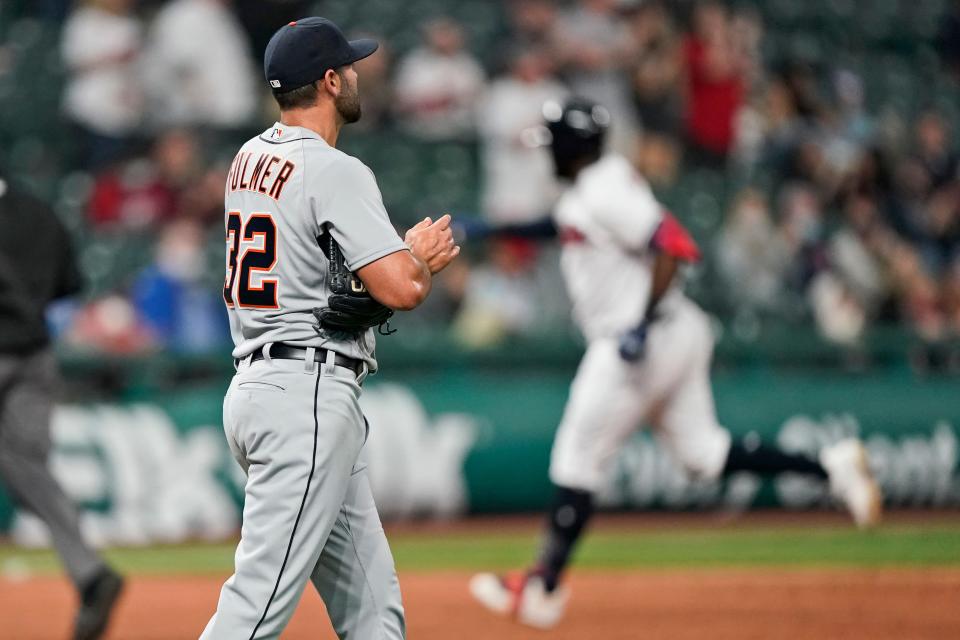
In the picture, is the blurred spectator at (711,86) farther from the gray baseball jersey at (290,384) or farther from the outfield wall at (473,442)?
the gray baseball jersey at (290,384)

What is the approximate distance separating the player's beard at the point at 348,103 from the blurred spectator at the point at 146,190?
7.71 metres

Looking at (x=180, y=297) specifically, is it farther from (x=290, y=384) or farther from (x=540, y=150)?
(x=290, y=384)

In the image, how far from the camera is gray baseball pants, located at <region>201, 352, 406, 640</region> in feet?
13.6

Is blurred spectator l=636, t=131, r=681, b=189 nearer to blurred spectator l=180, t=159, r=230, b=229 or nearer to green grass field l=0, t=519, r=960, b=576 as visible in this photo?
green grass field l=0, t=519, r=960, b=576

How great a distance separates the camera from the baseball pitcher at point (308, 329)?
4160mm

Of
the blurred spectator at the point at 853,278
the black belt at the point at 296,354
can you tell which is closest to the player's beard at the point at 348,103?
the black belt at the point at 296,354

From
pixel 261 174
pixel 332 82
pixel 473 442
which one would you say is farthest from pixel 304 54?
pixel 473 442

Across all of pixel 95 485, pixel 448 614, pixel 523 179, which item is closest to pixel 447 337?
pixel 523 179

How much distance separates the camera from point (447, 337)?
11.9 m

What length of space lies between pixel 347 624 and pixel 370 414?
7036 millimetres

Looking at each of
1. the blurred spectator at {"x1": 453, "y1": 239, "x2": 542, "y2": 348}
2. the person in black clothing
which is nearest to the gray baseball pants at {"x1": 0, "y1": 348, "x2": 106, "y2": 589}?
the person in black clothing

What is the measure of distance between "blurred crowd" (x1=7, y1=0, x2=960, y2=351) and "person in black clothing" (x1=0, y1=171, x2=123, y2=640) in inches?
160

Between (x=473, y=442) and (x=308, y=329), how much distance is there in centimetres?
750

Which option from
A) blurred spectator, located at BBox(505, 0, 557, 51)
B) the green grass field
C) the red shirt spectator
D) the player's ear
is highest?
the player's ear
